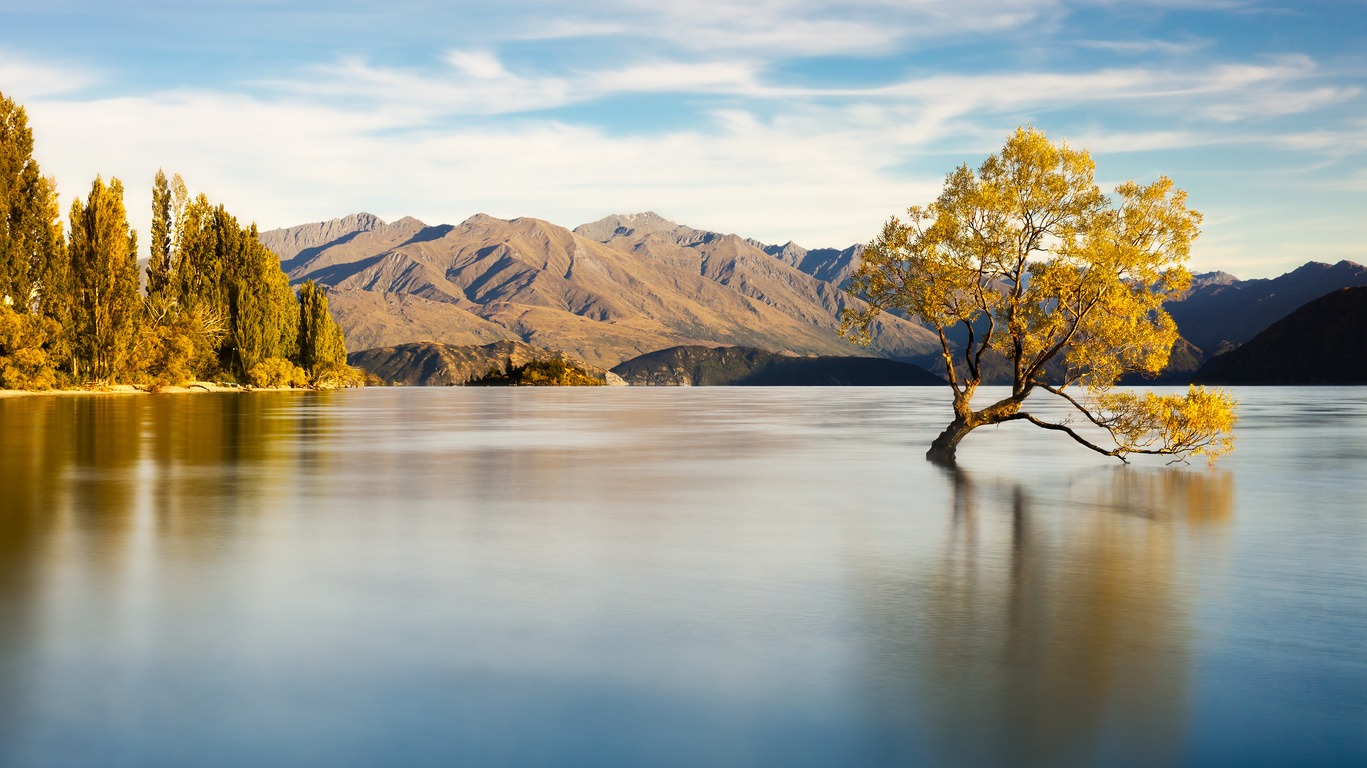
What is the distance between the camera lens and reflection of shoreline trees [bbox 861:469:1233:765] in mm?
7906

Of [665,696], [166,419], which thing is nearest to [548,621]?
[665,696]

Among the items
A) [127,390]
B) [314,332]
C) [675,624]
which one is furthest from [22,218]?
[675,624]

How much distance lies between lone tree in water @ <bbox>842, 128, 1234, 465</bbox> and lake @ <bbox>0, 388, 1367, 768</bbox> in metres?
5.87

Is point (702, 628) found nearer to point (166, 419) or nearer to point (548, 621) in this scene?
point (548, 621)

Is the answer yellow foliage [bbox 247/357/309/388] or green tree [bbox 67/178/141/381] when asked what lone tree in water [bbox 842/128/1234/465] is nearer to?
green tree [bbox 67/178/141/381]

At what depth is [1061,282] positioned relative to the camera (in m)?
31.6

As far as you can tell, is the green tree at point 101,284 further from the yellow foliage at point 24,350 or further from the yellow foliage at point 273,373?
the yellow foliage at point 273,373

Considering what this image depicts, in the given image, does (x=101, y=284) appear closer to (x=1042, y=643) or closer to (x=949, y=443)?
(x=949, y=443)

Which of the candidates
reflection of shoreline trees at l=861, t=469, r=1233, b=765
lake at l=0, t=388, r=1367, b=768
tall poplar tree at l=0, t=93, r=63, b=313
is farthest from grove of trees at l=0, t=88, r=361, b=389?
reflection of shoreline trees at l=861, t=469, r=1233, b=765

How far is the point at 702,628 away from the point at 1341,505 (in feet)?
61.0

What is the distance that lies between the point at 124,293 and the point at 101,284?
6.78ft

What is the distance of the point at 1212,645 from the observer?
10.6 meters

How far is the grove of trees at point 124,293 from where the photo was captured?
3342 inches

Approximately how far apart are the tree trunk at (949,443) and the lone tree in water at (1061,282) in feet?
4.18
